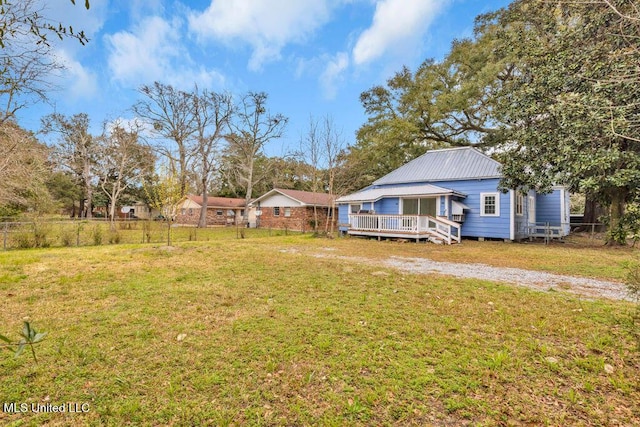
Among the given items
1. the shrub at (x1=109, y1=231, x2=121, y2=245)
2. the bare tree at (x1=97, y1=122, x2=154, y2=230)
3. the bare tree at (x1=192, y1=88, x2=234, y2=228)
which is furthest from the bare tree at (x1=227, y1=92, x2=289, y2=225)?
the shrub at (x1=109, y1=231, x2=121, y2=245)

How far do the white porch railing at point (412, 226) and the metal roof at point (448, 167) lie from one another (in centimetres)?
287

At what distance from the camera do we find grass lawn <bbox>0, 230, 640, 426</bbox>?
7.39 ft

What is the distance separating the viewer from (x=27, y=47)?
127 inches

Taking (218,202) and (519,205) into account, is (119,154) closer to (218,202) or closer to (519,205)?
(218,202)

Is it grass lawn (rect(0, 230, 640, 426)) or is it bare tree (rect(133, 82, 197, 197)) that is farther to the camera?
bare tree (rect(133, 82, 197, 197))

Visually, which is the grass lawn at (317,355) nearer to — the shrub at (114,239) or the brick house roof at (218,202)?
the shrub at (114,239)

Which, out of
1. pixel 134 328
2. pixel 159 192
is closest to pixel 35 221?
pixel 159 192

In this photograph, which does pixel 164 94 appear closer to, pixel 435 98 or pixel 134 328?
pixel 435 98

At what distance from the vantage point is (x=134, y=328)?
365 cm

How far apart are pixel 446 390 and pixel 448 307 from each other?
7.06 feet

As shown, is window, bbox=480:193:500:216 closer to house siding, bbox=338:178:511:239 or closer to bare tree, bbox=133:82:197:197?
house siding, bbox=338:178:511:239

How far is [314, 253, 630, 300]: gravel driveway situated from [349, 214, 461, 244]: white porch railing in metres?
5.58

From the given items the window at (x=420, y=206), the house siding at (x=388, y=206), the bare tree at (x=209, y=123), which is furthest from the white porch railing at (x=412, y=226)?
the bare tree at (x=209, y=123)

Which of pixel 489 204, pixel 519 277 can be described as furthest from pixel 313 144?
pixel 519 277
